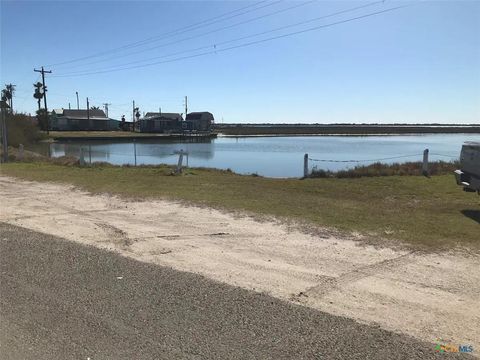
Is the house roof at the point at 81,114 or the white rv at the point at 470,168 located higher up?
the house roof at the point at 81,114

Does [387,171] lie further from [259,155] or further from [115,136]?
[115,136]

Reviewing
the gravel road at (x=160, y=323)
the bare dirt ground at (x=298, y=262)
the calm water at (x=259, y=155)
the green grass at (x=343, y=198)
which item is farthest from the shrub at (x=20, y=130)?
the gravel road at (x=160, y=323)

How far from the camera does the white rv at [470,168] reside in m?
9.95

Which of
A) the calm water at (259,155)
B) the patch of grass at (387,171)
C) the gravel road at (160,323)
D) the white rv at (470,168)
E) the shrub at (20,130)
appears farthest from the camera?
the shrub at (20,130)

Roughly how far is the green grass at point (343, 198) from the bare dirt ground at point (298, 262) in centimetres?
87

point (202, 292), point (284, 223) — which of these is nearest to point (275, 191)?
point (284, 223)

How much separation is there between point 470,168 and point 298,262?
6.19m

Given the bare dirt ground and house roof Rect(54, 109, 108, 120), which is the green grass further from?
house roof Rect(54, 109, 108, 120)

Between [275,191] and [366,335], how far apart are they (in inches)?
356

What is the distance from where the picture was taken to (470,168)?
10.2 metres

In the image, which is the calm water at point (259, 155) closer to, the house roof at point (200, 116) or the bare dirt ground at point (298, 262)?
the bare dirt ground at point (298, 262)

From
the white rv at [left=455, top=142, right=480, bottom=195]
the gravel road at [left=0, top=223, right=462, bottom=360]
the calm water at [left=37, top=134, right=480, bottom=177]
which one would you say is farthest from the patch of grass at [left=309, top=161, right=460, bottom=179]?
the gravel road at [left=0, top=223, right=462, bottom=360]

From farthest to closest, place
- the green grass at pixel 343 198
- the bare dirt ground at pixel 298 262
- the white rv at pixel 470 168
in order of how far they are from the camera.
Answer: the white rv at pixel 470 168 < the green grass at pixel 343 198 < the bare dirt ground at pixel 298 262

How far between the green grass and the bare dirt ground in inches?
34.2
